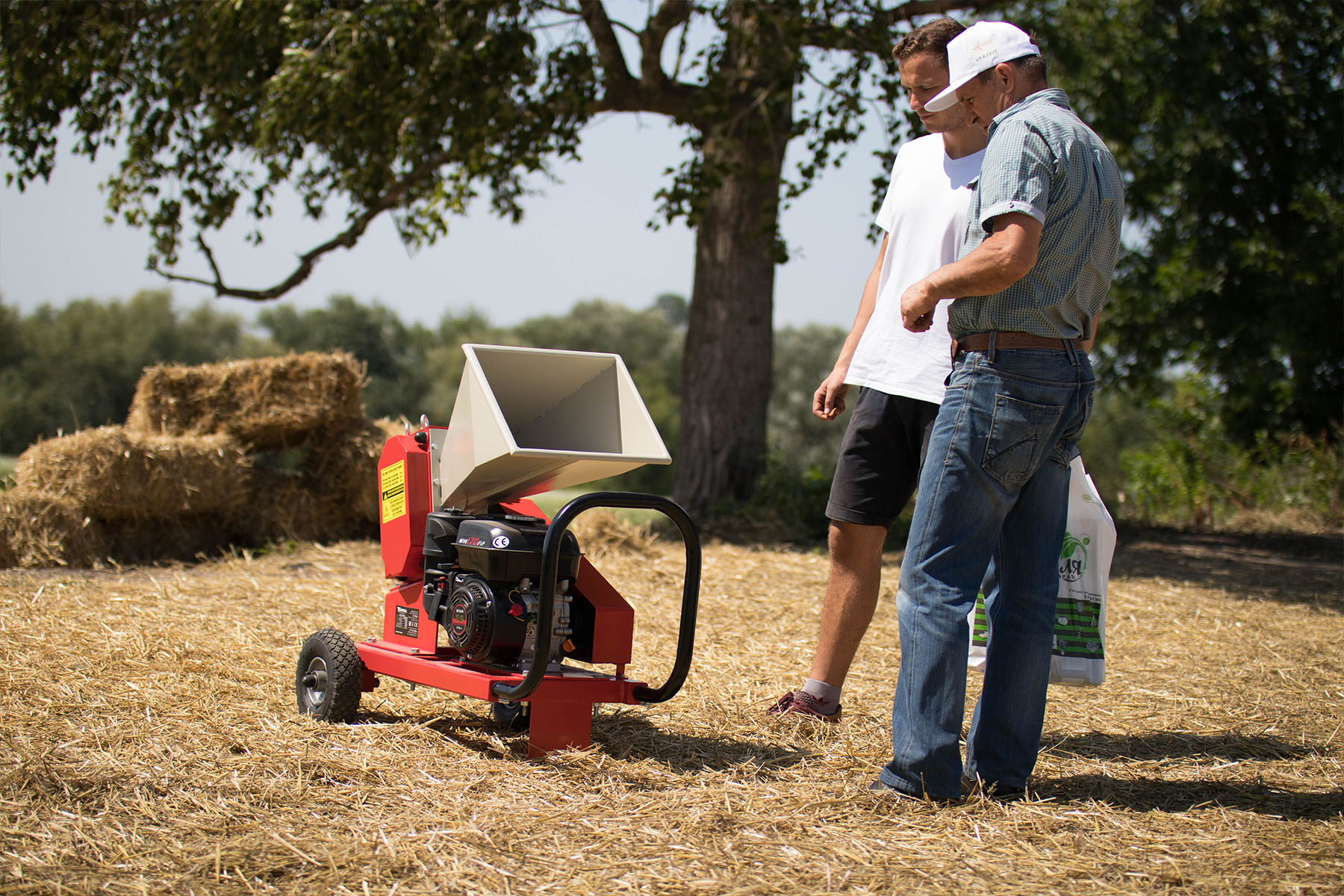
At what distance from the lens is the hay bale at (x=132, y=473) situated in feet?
20.5

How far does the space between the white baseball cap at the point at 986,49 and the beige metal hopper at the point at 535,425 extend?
1048 millimetres

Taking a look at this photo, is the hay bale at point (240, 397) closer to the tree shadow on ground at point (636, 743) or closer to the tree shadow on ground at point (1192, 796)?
the tree shadow on ground at point (636, 743)

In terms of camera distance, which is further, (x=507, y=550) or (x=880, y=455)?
(x=880, y=455)

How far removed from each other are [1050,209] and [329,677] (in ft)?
7.09

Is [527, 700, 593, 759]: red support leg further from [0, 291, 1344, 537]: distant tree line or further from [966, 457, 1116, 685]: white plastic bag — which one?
[0, 291, 1344, 537]: distant tree line

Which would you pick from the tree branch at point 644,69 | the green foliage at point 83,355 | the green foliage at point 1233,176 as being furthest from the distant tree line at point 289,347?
the green foliage at point 1233,176

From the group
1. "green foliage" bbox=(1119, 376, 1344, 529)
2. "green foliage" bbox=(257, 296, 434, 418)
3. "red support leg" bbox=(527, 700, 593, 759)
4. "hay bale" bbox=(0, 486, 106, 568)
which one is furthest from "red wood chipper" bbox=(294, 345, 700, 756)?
"green foliage" bbox=(257, 296, 434, 418)

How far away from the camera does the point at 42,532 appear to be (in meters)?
5.96

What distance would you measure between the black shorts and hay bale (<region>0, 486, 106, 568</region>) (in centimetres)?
492

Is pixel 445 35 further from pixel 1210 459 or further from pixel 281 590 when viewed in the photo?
pixel 1210 459

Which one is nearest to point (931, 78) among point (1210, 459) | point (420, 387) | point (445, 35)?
point (445, 35)

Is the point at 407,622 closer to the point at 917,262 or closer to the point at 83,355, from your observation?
the point at 917,262

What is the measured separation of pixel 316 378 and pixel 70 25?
12.1ft

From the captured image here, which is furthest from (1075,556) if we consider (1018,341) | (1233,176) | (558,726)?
(1233,176)
